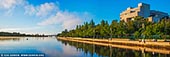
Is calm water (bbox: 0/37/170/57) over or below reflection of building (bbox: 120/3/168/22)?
below

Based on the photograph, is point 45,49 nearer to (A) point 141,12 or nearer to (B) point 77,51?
(B) point 77,51

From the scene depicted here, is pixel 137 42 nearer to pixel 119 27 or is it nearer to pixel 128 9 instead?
pixel 119 27

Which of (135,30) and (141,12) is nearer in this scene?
(135,30)

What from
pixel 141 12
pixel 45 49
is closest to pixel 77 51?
A: pixel 45 49

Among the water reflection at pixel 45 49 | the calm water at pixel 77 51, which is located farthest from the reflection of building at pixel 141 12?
the calm water at pixel 77 51

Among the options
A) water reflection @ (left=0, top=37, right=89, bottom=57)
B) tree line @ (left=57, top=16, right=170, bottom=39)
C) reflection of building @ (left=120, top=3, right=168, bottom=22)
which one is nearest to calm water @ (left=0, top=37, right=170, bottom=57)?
water reflection @ (left=0, top=37, right=89, bottom=57)

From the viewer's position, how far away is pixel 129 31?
8275 centimetres

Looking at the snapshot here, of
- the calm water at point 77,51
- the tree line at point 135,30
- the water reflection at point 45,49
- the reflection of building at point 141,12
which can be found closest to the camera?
the calm water at point 77,51

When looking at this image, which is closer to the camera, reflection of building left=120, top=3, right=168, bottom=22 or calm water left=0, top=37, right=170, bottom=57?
calm water left=0, top=37, right=170, bottom=57

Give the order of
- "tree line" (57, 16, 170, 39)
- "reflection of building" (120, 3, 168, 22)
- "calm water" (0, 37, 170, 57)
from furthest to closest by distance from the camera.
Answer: "reflection of building" (120, 3, 168, 22), "tree line" (57, 16, 170, 39), "calm water" (0, 37, 170, 57)

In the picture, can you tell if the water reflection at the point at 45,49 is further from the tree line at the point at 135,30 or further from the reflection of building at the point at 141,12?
the reflection of building at the point at 141,12

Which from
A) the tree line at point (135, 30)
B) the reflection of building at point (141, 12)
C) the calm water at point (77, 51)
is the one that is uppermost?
the reflection of building at point (141, 12)

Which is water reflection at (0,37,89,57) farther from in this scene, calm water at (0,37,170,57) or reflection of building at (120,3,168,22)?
reflection of building at (120,3,168,22)

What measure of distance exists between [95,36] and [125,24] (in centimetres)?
1872
